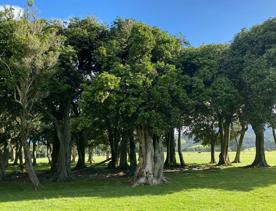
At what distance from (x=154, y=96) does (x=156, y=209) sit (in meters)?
9.42

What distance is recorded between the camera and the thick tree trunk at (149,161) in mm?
24688

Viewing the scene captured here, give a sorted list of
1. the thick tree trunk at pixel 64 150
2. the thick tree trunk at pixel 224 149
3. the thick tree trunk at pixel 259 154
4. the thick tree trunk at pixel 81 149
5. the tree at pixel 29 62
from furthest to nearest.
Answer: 1. the thick tree trunk at pixel 81 149
2. the thick tree trunk at pixel 224 149
3. the thick tree trunk at pixel 259 154
4. the thick tree trunk at pixel 64 150
5. the tree at pixel 29 62

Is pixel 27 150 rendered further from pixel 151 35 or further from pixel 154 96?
pixel 151 35

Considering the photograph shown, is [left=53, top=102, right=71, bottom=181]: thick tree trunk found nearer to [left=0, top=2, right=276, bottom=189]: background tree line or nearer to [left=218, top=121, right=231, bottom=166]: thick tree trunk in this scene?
[left=0, top=2, right=276, bottom=189]: background tree line

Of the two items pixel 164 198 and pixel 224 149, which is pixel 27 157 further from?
pixel 224 149

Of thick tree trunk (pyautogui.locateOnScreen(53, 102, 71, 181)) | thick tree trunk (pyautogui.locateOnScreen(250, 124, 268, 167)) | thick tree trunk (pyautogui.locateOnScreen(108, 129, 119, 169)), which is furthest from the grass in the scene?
thick tree trunk (pyautogui.locateOnScreen(108, 129, 119, 169))

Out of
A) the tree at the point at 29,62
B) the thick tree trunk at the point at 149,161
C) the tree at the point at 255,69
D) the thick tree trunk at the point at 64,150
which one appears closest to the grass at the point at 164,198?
the thick tree trunk at the point at 149,161

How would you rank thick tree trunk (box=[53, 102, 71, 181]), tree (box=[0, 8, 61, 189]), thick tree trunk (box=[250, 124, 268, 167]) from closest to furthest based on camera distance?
1. tree (box=[0, 8, 61, 189])
2. thick tree trunk (box=[53, 102, 71, 181])
3. thick tree trunk (box=[250, 124, 268, 167])

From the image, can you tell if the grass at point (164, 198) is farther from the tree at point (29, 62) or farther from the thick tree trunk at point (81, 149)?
the thick tree trunk at point (81, 149)

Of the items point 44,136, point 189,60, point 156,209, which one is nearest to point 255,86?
point 189,60

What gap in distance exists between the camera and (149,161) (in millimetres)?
25266

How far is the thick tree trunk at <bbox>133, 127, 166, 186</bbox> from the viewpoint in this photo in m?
24.7

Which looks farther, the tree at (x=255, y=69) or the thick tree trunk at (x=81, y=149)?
the thick tree trunk at (x=81, y=149)

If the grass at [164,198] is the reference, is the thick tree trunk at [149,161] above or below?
above
